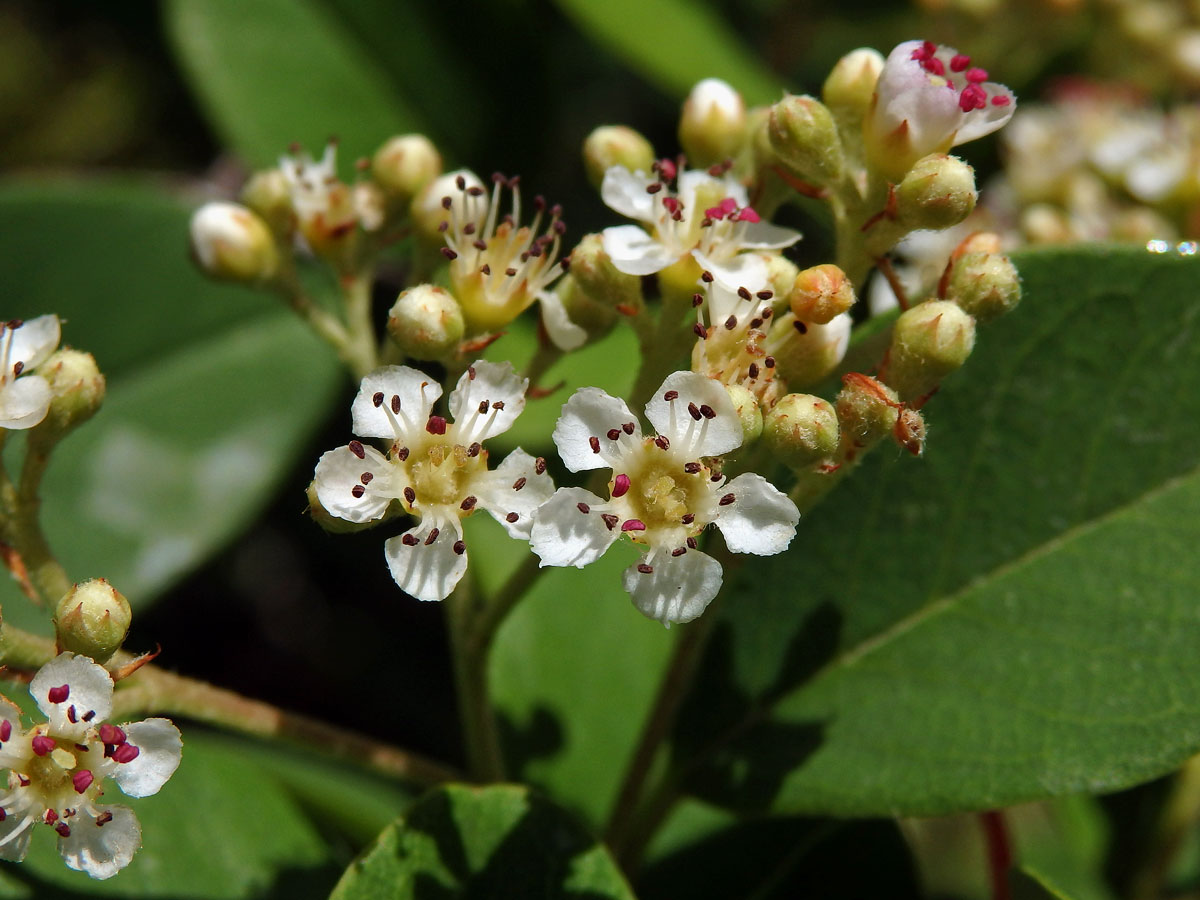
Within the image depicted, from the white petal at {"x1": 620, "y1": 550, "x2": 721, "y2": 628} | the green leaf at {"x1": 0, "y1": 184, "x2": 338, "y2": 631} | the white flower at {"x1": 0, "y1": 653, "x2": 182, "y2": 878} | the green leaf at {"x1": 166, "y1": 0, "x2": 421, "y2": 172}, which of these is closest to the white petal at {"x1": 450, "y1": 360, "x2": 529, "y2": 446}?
the white petal at {"x1": 620, "y1": 550, "x2": 721, "y2": 628}

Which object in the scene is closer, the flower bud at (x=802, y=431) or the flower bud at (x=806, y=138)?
the flower bud at (x=802, y=431)

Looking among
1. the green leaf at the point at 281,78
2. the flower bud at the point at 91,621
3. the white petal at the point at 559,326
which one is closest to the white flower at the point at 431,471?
the white petal at the point at 559,326

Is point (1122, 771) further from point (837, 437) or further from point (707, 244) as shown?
point (707, 244)

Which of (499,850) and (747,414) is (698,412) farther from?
(499,850)

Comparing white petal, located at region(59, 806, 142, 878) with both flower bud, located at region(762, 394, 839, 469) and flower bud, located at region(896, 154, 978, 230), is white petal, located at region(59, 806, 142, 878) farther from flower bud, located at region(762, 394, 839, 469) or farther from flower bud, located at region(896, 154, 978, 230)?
flower bud, located at region(896, 154, 978, 230)

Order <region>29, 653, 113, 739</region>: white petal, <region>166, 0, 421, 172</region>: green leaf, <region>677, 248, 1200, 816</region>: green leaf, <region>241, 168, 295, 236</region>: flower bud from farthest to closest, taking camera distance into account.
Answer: <region>166, 0, 421, 172</region>: green leaf, <region>241, 168, 295, 236</region>: flower bud, <region>677, 248, 1200, 816</region>: green leaf, <region>29, 653, 113, 739</region>: white petal

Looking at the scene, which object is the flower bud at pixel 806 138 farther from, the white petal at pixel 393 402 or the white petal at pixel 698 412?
the white petal at pixel 393 402

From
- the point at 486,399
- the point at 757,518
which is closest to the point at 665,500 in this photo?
the point at 757,518
